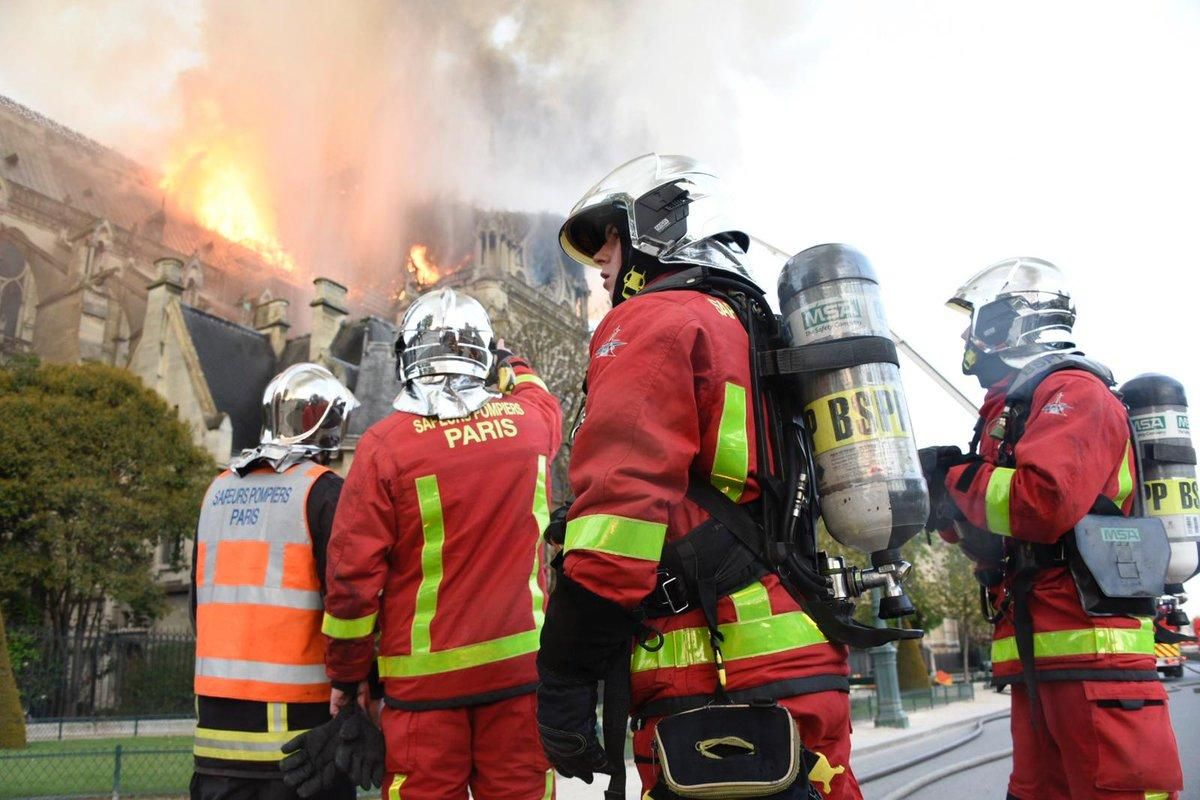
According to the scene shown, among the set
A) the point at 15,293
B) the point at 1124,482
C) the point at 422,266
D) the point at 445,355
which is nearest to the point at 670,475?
the point at 445,355

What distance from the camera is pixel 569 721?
2.08 meters

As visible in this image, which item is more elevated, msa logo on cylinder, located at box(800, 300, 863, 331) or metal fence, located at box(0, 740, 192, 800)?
msa logo on cylinder, located at box(800, 300, 863, 331)

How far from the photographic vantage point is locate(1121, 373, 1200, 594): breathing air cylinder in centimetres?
379

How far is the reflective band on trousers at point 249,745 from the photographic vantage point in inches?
136

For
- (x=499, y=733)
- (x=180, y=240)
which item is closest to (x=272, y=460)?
(x=499, y=733)

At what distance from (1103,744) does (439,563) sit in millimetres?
2607

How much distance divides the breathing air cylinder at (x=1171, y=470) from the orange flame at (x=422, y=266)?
56915 millimetres

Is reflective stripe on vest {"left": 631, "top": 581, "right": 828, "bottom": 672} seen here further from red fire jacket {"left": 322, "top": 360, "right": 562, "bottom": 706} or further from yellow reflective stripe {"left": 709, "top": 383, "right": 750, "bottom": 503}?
red fire jacket {"left": 322, "top": 360, "right": 562, "bottom": 706}

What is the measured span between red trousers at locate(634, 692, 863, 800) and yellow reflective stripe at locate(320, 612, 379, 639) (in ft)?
5.06

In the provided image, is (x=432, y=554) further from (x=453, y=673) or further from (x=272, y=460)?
(x=272, y=460)

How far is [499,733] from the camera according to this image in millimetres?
3291

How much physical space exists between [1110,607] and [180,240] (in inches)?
2935

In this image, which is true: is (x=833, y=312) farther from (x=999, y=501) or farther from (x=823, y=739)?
(x=999, y=501)

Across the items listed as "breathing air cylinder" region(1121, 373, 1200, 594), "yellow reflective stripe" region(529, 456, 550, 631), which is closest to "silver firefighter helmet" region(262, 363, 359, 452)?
"yellow reflective stripe" region(529, 456, 550, 631)
